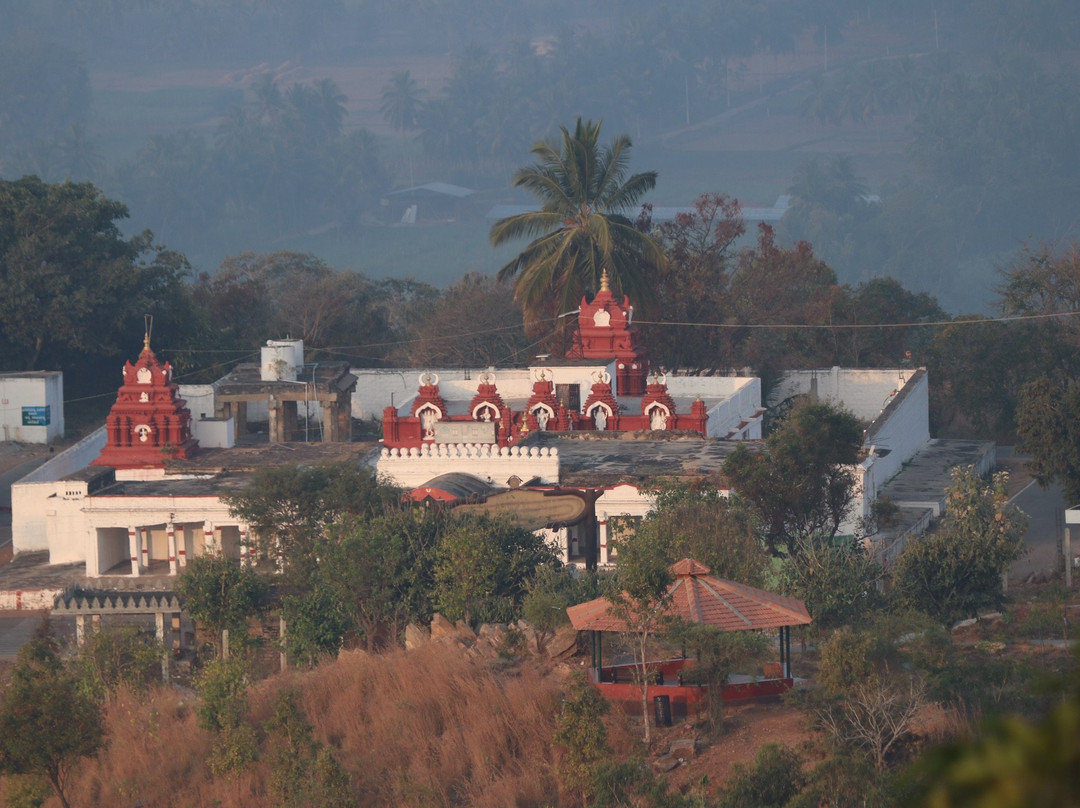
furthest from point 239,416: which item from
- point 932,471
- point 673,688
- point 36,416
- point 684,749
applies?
point 684,749

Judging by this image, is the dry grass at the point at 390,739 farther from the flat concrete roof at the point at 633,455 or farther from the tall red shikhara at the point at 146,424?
the tall red shikhara at the point at 146,424

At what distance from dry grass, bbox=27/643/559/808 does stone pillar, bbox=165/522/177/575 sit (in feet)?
36.0

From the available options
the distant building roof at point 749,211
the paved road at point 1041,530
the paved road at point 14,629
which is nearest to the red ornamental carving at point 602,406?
the paved road at point 1041,530

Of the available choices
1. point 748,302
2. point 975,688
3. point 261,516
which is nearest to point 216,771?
point 975,688

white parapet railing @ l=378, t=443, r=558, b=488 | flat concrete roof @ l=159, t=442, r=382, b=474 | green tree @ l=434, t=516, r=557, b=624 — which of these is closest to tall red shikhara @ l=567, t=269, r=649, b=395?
flat concrete roof @ l=159, t=442, r=382, b=474

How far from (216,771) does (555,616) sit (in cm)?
457

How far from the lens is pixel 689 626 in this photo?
16188 millimetres

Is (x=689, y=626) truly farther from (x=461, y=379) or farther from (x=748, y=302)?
(x=748, y=302)

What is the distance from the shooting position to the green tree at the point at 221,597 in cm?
2414

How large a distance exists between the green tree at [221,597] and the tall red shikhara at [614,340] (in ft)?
65.3

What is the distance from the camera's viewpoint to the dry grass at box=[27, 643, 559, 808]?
50.8 feet

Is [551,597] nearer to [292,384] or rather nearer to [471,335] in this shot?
[292,384]

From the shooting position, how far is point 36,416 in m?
44.2

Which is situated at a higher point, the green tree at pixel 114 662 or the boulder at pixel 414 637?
the boulder at pixel 414 637
